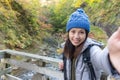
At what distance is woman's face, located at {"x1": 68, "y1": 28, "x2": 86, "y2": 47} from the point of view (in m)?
1.49

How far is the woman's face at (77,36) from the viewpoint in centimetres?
149

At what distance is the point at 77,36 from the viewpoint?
4.87 feet

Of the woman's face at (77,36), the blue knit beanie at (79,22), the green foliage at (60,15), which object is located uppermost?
the green foliage at (60,15)

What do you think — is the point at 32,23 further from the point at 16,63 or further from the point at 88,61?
the point at 88,61

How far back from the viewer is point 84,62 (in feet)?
4.59

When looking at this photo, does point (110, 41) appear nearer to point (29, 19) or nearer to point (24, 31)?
point (24, 31)

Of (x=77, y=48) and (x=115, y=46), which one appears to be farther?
(x=77, y=48)

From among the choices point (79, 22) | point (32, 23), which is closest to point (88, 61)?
point (79, 22)

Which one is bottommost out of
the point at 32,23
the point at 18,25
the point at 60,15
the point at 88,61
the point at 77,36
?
the point at 88,61

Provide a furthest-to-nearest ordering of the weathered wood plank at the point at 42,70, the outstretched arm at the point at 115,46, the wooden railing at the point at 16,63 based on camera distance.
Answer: the wooden railing at the point at 16,63
the weathered wood plank at the point at 42,70
the outstretched arm at the point at 115,46

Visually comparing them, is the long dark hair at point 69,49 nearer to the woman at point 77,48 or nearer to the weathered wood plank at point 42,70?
the woman at point 77,48

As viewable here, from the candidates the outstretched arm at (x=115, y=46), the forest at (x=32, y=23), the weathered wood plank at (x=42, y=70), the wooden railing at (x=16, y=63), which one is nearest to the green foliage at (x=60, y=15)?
the forest at (x=32, y=23)

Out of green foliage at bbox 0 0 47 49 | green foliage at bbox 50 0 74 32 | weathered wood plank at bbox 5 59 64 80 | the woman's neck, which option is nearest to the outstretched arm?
the woman's neck

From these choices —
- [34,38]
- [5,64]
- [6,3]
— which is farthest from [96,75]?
[34,38]
